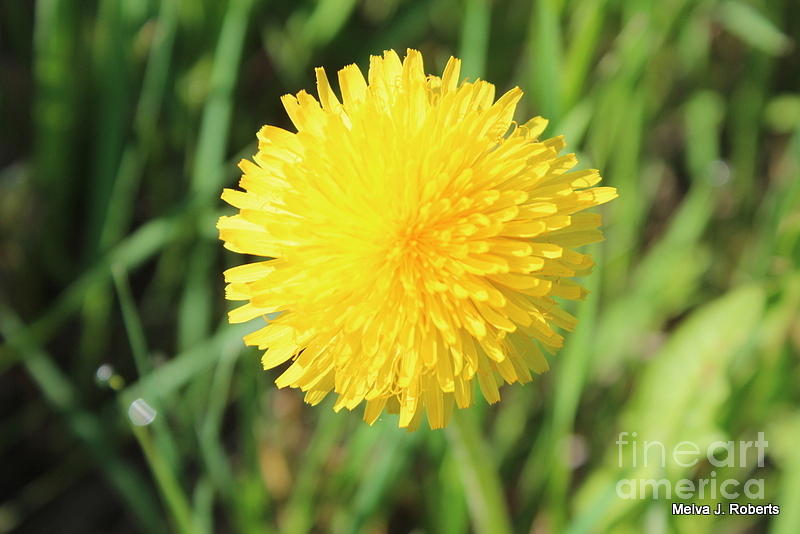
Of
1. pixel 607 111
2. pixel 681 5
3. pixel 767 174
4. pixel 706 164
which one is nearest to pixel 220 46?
pixel 607 111

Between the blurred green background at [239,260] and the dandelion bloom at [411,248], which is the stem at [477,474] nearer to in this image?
the blurred green background at [239,260]

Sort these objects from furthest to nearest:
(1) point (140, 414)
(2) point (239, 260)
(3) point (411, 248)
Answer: (2) point (239, 260), (1) point (140, 414), (3) point (411, 248)

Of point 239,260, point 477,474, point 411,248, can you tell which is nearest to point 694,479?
point 477,474

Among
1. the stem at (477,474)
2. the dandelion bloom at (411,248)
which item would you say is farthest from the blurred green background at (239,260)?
the dandelion bloom at (411,248)

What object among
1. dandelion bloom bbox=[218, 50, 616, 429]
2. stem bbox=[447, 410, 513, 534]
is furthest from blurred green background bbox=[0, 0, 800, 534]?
dandelion bloom bbox=[218, 50, 616, 429]

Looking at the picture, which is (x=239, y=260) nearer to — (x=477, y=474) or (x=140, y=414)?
(x=140, y=414)
